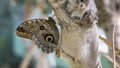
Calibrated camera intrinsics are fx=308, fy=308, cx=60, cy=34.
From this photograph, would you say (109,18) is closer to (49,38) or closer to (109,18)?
(109,18)

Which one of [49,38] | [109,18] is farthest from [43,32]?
[109,18]

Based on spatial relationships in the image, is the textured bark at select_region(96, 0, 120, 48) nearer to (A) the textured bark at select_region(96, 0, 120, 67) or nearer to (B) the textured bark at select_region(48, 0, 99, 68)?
(A) the textured bark at select_region(96, 0, 120, 67)

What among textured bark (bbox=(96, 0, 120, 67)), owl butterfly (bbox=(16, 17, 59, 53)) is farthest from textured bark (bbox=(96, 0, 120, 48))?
owl butterfly (bbox=(16, 17, 59, 53))

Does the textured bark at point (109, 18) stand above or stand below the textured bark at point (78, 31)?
above

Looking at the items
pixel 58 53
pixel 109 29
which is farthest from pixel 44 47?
pixel 109 29

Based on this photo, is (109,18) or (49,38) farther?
(109,18)

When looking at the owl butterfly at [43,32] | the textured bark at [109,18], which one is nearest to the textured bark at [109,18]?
the textured bark at [109,18]

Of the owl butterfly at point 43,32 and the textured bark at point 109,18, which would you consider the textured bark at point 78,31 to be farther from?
the textured bark at point 109,18
